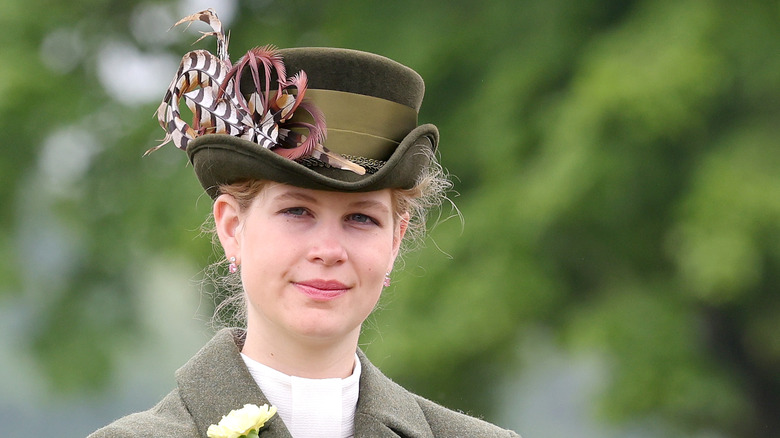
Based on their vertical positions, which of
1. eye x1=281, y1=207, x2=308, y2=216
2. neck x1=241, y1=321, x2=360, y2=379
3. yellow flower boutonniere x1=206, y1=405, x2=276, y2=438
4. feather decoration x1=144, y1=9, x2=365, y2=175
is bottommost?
yellow flower boutonniere x1=206, y1=405, x2=276, y2=438

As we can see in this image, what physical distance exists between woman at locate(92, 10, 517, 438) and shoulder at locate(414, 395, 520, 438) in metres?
0.11

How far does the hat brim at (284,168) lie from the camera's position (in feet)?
9.10

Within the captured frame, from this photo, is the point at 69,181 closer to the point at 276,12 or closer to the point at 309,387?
the point at 276,12

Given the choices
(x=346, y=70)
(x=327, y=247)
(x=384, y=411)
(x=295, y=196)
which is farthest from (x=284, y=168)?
(x=384, y=411)

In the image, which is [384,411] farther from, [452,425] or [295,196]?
[295,196]

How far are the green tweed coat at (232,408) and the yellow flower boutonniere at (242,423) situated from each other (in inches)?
5.2

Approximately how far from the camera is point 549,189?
6.38 metres

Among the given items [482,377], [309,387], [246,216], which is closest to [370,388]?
[309,387]

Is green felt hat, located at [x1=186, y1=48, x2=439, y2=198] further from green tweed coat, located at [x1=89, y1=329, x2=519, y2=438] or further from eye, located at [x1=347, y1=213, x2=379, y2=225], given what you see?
green tweed coat, located at [x1=89, y1=329, x2=519, y2=438]

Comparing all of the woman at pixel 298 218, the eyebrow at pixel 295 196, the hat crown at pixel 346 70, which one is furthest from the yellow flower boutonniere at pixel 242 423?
the hat crown at pixel 346 70

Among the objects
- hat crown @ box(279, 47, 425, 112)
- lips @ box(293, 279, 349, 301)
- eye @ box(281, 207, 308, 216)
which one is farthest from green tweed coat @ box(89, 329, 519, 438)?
hat crown @ box(279, 47, 425, 112)

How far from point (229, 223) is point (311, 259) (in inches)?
9.8

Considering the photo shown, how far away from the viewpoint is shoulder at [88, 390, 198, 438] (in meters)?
2.70

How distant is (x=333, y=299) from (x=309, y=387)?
Answer: 0.67 ft
